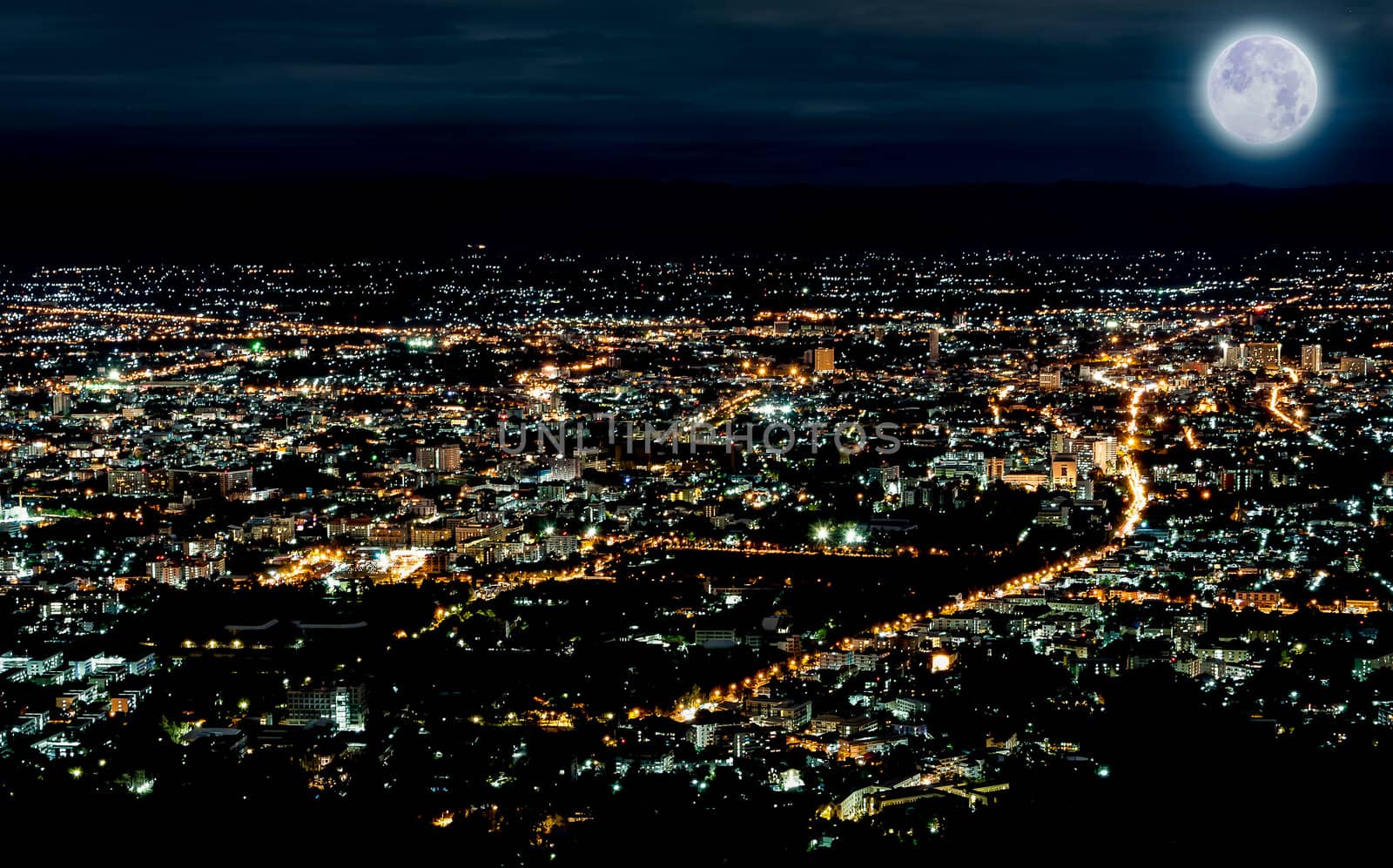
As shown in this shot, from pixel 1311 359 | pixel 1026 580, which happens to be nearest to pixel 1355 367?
pixel 1311 359

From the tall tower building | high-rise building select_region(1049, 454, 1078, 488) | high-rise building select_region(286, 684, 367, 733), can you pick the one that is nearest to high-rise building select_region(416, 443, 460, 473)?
high-rise building select_region(1049, 454, 1078, 488)

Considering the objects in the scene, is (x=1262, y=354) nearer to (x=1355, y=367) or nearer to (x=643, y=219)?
(x=1355, y=367)

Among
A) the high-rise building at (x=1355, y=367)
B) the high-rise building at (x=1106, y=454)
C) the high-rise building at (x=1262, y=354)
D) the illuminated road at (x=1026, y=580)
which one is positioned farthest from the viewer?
the high-rise building at (x=1262, y=354)

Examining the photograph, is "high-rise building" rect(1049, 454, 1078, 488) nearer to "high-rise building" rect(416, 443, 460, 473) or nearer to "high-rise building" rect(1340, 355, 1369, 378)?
"high-rise building" rect(416, 443, 460, 473)

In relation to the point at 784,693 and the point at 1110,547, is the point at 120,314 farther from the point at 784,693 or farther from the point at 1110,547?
the point at 784,693

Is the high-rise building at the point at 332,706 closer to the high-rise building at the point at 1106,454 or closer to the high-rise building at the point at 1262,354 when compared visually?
the high-rise building at the point at 1106,454

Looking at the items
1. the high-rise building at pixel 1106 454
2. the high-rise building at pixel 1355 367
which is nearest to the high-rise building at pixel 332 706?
the high-rise building at pixel 1106 454

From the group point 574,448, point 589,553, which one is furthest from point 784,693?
point 574,448
